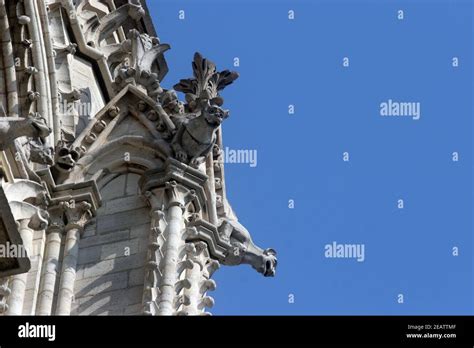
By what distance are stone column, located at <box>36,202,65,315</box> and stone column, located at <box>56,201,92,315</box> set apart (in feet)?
0.29

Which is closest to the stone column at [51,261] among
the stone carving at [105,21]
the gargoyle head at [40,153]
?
the gargoyle head at [40,153]

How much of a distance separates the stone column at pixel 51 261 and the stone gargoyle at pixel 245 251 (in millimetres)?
2415

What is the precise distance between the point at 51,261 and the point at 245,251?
3.37 meters

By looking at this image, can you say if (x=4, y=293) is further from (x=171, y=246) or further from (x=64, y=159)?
(x=64, y=159)

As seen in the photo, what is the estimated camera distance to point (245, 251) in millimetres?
28688

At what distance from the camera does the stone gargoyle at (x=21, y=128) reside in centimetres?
2361

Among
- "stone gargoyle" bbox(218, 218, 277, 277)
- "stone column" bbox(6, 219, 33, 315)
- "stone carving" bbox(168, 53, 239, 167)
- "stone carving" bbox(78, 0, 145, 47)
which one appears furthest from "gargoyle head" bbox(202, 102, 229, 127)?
"stone carving" bbox(78, 0, 145, 47)

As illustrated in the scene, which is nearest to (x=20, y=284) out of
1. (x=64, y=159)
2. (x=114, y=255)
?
(x=114, y=255)

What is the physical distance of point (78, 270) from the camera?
86.6ft

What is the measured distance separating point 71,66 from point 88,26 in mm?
1765

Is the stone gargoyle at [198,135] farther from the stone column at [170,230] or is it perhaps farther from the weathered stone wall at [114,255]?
the weathered stone wall at [114,255]
